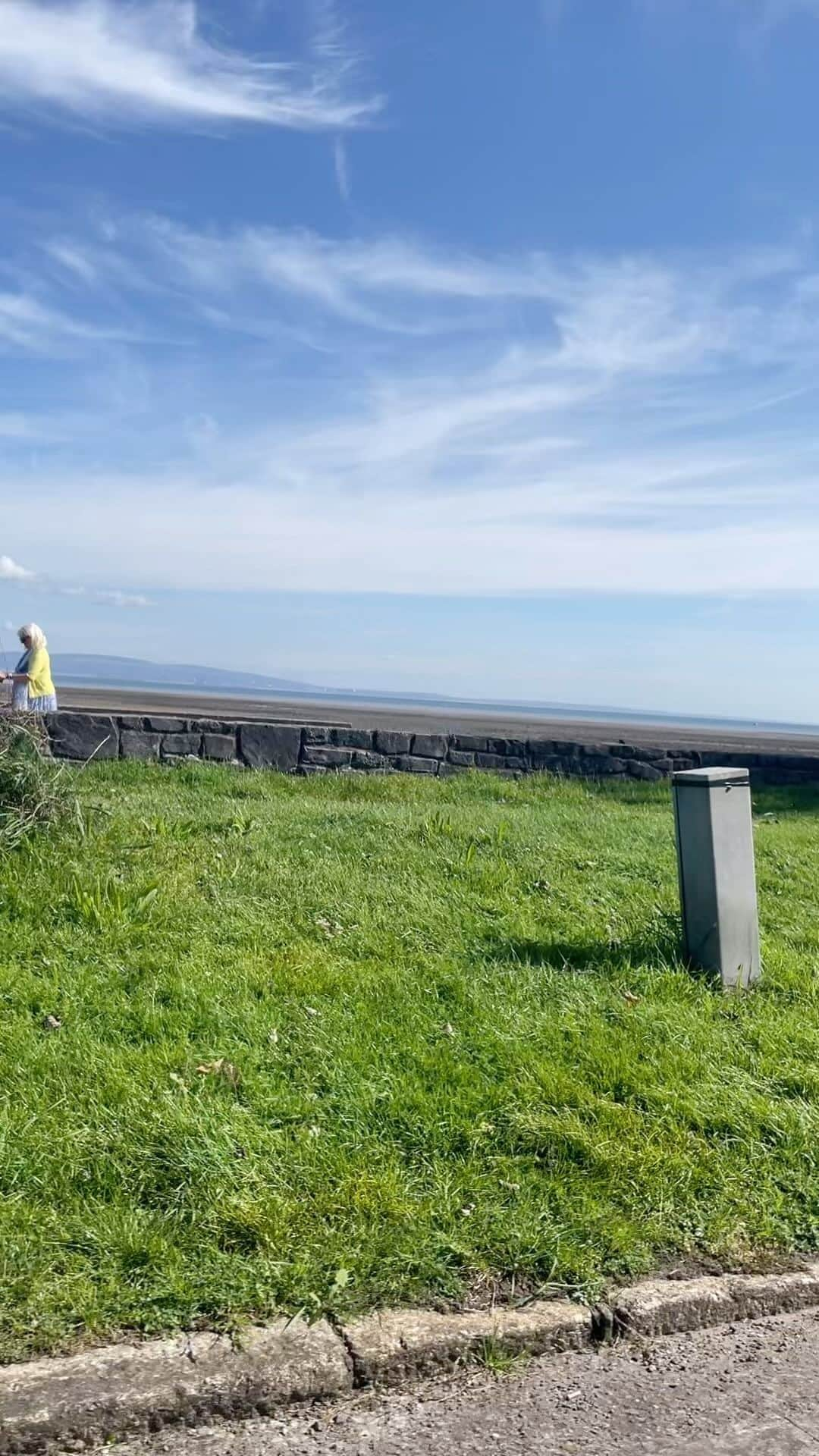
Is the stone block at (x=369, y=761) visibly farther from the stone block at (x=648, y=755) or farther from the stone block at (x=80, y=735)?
the stone block at (x=648, y=755)

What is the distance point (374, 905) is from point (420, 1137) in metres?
2.43

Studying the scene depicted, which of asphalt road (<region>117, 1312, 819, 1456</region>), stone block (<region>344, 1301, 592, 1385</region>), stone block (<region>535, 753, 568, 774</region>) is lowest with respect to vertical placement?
asphalt road (<region>117, 1312, 819, 1456</region>)

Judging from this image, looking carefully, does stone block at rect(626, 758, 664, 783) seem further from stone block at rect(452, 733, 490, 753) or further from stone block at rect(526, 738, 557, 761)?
stone block at rect(452, 733, 490, 753)

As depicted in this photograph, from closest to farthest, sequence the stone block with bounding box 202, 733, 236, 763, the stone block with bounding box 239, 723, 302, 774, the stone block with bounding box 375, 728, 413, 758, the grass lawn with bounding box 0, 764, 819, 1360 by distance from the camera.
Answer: the grass lawn with bounding box 0, 764, 819, 1360
the stone block with bounding box 202, 733, 236, 763
the stone block with bounding box 239, 723, 302, 774
the stone block with bounding box 375, 728, 413, 758

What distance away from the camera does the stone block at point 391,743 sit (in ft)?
41.0

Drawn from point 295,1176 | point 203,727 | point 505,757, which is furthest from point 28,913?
point 505,757

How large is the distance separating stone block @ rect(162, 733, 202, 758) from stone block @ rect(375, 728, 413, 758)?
202 centimetres

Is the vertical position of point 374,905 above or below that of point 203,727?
below

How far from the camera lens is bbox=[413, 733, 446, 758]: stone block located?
12.7 meters

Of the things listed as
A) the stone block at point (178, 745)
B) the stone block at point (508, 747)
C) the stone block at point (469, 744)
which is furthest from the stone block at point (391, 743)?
the stone block at point (178, 745)

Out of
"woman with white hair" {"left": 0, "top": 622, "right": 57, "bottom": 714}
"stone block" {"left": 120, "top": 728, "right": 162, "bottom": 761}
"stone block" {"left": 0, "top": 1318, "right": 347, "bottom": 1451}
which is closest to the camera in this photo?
"stone block" {"left": 0, "top": 1318, "right": 347, "bottom": 1451}

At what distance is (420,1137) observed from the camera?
380 centimetres

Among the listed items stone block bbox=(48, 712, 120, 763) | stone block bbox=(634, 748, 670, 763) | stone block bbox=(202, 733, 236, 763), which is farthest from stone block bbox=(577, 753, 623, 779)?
stone block bbox=(48, 712, 120, 763)

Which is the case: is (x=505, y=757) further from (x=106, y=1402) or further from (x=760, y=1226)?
(x=106, y=1402)
